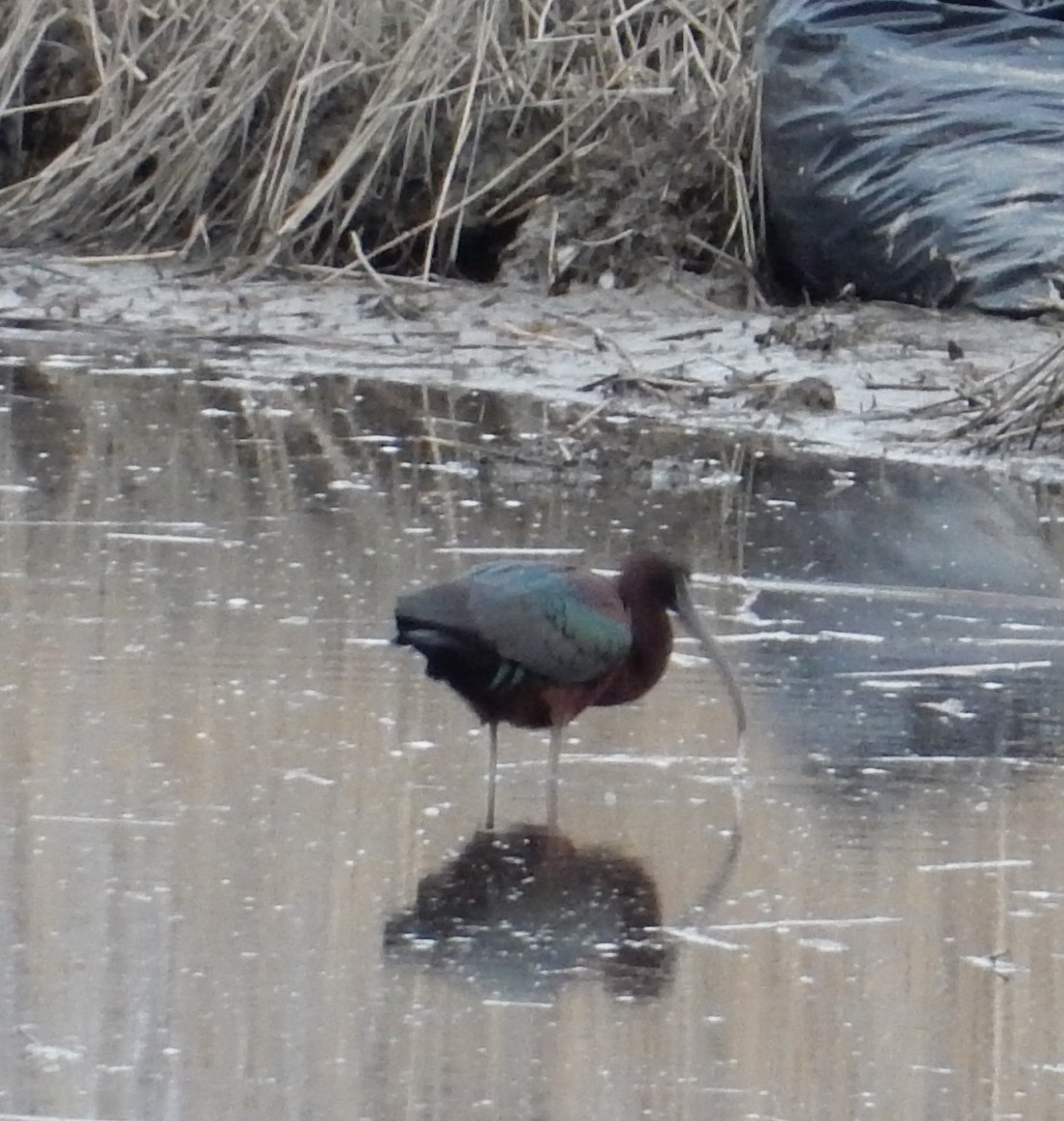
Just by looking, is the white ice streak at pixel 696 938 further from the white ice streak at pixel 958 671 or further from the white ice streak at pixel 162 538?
the white ice streak at pixel 162 538

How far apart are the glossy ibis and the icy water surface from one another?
0.13 m

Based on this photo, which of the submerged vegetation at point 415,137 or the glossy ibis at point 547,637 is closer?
the glossy ibis at point 547,637

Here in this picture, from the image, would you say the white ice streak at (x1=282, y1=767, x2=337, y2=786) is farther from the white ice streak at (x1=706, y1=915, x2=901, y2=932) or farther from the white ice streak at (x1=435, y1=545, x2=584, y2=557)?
the white ice streak at (x1=435, y1=545, x2=584, y2=557)

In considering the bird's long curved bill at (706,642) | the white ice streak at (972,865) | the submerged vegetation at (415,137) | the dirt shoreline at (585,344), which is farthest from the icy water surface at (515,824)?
the submerged vegetation at (415,137)

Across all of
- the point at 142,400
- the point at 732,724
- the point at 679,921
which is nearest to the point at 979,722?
the point at 732,724

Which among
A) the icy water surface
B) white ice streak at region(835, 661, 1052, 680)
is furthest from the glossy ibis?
white ice streak at region(835, 661, 1052, 680)

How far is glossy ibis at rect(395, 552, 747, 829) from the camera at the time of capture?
402 cm

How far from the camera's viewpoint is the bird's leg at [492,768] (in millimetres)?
3984

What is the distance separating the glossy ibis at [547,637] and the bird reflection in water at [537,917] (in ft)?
0.47

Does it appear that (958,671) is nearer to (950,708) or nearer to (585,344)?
(950,708)

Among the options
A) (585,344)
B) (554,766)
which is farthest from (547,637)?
(585,344)

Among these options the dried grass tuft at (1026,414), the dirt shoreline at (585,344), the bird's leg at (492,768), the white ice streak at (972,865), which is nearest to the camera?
the white ice streak at (972,865)

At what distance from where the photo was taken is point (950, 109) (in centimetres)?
880

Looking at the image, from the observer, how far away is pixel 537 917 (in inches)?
142
